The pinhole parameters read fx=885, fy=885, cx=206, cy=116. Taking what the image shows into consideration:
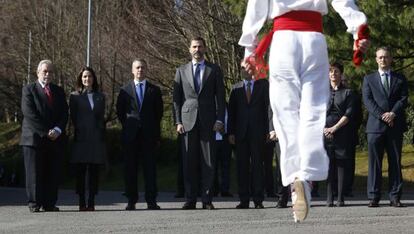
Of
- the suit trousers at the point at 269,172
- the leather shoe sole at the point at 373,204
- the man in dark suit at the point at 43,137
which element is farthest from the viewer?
the suit trousers at the point at 269,172

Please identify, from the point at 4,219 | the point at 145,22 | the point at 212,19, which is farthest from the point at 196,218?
the point at 145,22

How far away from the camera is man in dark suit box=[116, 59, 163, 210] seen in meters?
13.4

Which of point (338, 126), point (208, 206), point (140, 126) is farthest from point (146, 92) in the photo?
point (338, 126)

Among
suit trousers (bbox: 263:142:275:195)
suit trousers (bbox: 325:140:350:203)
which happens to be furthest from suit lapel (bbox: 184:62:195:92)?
suit trousers (bbox: 263:142:275:195)

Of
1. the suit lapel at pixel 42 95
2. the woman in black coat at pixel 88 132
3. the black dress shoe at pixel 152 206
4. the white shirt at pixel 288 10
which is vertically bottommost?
the black dress shoe at pixel 152 206

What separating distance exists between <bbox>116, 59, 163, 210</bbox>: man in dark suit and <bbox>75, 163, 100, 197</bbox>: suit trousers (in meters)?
0.48

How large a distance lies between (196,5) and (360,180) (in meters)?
9.02

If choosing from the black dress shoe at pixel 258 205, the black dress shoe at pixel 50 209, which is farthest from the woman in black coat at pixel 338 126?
the black dress shoe at pixel 50 209

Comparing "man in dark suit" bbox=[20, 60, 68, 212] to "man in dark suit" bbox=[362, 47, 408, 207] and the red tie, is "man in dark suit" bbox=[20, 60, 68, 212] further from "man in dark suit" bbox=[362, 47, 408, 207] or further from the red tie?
"man in dark suit" bbox=[362, 47, 408, 207]

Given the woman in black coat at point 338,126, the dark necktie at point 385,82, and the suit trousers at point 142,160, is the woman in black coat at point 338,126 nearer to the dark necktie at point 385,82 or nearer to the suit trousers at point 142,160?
the dark necktie at point 385,82

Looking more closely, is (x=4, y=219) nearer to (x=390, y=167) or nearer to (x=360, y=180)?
(x=390, y=167)

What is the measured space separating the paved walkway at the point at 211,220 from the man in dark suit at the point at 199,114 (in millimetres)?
457

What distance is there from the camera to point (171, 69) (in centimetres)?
2892

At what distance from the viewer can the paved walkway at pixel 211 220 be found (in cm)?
970
